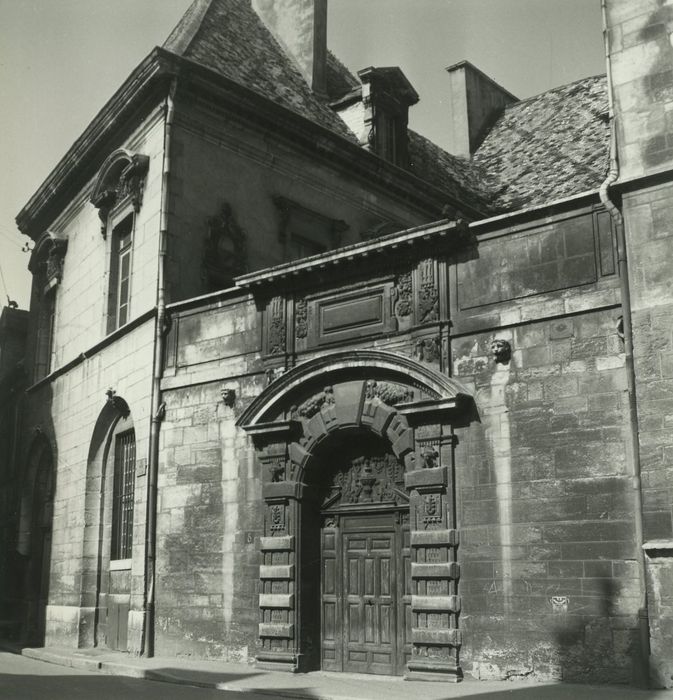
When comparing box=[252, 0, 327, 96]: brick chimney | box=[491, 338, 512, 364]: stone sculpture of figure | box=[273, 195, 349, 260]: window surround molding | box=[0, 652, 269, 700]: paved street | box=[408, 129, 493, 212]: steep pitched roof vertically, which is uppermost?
box=[252, 0, 327, 96]: brick chimney

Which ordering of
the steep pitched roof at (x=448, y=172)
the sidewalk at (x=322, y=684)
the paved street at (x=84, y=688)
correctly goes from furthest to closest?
the steep pitched roof at (x=448, y=172), the paved street at (x=84, y=688), the sidewalk at (x=322, y=684)

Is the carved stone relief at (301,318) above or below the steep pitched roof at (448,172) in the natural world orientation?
below

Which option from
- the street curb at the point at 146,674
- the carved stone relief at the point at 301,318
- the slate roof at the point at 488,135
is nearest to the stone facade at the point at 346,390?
the carved stone relief at the point at 301,318

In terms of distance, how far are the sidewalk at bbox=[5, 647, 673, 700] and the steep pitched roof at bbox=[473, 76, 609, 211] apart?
10.2 metres

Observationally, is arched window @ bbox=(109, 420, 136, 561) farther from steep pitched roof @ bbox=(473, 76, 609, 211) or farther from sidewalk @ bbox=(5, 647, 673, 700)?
steep pitched roof @ bbox=(473, 76, 609, 211)

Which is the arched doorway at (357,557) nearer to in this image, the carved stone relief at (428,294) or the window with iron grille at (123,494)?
the carved stone relief at (428,294)

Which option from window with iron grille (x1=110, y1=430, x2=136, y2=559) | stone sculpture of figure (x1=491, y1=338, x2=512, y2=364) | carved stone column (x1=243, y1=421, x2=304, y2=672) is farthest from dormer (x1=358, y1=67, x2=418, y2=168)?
stone sculpture of figure (x1=491, y1=338, x2=512, y2=364)

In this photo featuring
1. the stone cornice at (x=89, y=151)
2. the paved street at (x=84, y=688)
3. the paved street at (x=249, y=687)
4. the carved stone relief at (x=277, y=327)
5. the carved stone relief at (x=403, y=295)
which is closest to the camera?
the paved street at (x=249, y=687)

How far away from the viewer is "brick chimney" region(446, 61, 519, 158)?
23.8 metres

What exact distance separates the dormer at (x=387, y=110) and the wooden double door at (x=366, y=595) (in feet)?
29.2

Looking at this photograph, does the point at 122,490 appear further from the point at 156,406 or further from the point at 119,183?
the point at 119,183

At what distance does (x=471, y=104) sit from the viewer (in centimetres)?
2412

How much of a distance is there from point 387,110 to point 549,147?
3.87m

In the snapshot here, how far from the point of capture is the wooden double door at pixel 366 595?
12039mm
